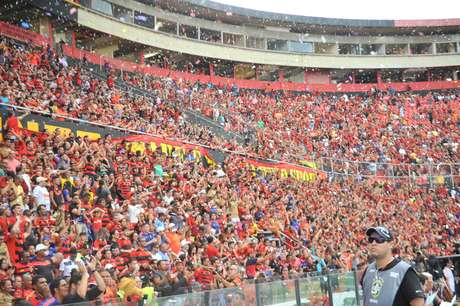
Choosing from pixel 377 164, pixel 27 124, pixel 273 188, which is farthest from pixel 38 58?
pixel 377 164

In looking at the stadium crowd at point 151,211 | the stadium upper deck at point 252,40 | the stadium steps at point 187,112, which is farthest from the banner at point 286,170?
the stadium upper deck at point 252,40

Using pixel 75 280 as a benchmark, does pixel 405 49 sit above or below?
above

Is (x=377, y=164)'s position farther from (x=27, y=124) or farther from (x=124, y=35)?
(x=27, y=124)

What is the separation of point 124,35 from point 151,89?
7.11 meters

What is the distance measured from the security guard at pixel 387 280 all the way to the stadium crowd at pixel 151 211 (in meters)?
3.33

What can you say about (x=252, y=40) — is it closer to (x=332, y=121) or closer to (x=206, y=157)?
(x=332, y=121)

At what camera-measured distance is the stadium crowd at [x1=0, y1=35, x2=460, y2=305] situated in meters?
8.48

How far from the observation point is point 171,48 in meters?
33.7

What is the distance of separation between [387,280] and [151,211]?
775cm

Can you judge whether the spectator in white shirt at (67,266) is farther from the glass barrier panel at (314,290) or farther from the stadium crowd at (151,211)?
the glass barrier panel at (314,290)

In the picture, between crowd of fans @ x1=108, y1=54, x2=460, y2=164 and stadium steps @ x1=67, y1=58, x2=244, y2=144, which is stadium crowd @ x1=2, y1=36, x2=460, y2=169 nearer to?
crowd of fans @ x1=108, y1=54, x2=460, y2=164

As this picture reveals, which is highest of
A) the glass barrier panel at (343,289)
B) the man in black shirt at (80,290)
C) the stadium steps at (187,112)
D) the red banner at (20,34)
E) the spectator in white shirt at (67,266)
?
the red banner at (20,34)

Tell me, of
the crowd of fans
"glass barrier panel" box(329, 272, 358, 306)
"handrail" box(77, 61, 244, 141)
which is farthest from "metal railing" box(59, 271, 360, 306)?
"handrail" box(77, 61, 244, 141)

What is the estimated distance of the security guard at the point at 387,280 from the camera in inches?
173
